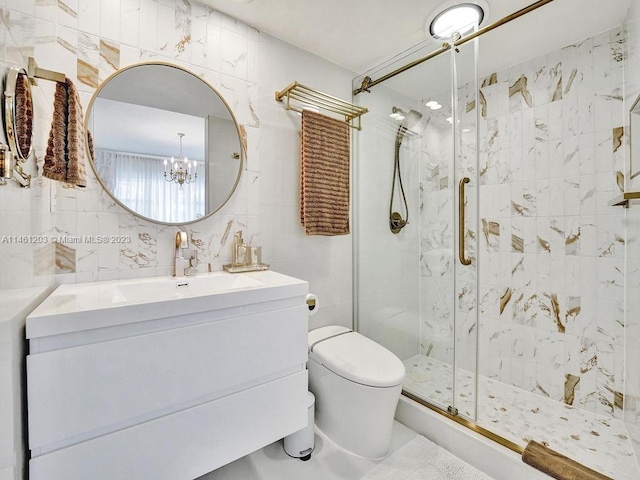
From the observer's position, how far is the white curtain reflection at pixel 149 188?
129 cm

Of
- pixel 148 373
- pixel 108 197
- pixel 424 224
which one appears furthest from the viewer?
pixel 424 224

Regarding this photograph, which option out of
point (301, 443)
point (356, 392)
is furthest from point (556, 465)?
point (301, 443)

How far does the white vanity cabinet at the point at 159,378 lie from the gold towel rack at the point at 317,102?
1.14 meters

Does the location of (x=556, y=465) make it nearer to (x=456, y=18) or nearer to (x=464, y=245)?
(x=464, y=245)

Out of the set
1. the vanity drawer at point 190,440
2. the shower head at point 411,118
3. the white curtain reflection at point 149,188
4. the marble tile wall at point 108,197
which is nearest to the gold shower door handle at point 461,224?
the shower head at point 411,118

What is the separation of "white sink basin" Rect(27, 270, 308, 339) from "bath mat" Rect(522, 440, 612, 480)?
50.0 inches

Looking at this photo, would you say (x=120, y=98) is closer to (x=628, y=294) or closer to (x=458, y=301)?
(x=458, y=301)

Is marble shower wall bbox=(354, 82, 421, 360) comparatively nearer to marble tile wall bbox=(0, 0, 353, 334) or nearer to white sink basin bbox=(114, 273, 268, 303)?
marble tile wall bbox=(0, 0, 353, 334)

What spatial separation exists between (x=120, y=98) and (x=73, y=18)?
0.32 m

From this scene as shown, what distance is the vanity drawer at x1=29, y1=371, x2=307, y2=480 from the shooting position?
0.82 m

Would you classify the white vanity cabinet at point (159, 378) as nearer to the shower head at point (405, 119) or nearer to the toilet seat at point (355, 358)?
the toilet seat at point (355, 358)

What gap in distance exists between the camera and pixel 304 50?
1.91m

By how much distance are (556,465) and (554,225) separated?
1.34 m

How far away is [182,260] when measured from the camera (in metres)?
Result: 1.41
